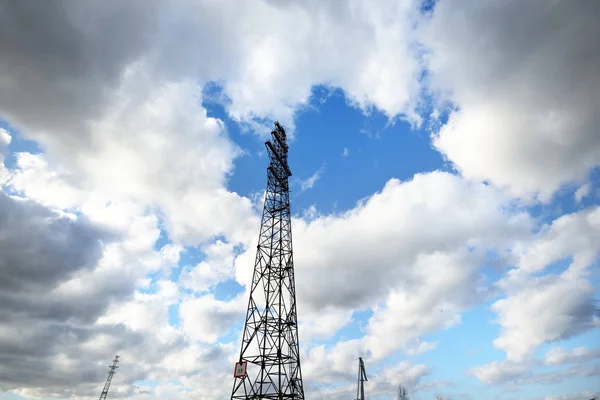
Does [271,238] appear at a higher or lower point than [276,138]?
lower

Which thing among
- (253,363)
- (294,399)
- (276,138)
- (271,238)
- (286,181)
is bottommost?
(294,399)

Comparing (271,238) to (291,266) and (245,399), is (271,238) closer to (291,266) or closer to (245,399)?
(291,266)

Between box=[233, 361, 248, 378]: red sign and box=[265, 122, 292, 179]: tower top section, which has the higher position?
box=[265, 122, 292, 179]: tower top section

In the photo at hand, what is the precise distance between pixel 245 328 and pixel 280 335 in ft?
11.9

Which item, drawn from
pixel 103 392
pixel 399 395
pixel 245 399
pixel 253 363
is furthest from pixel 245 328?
pixel 103 392

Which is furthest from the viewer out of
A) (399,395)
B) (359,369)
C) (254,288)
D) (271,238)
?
(399,395)

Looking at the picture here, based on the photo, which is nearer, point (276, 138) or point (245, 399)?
point (245, 399)

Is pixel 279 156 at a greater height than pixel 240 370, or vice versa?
pixel 279 156

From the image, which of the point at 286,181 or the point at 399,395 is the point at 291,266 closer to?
the point at 286,181

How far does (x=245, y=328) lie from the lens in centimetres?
3616

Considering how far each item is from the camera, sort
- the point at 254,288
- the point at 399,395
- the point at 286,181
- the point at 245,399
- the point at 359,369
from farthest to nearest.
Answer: the point at 399,395 → the point at 359,369 → the point at 286,181 → the point at 254,288 → the point at 245,399

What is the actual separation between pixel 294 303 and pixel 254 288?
4.54 meters

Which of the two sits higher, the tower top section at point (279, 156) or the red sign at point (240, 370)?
the tower top section at point (279, 156)

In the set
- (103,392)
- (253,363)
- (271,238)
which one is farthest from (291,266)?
(103,392)
